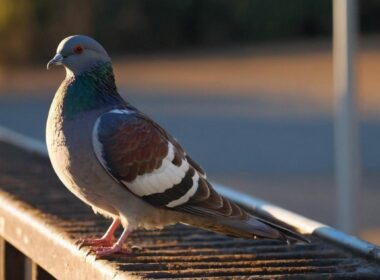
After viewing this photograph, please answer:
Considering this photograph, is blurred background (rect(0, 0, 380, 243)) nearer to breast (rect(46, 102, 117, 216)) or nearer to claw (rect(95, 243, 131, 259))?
breast (rect(46, 102, 117, 216))

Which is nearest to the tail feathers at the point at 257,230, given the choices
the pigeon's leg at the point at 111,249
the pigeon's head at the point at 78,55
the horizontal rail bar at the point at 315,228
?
the horizontal rail bar at the point at 315,228

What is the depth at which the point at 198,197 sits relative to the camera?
466 centimetres

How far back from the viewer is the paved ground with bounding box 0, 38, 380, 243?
13.3 metres

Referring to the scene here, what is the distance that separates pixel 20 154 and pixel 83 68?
2906mm

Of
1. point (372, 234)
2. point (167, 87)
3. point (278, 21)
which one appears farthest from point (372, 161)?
point (278, 21)

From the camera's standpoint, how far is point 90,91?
4742mm

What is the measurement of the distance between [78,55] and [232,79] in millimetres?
20656

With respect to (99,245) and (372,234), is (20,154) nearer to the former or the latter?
(99,245)

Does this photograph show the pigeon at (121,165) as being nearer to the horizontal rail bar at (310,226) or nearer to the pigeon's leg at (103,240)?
the pigeon's leg at (103,240)

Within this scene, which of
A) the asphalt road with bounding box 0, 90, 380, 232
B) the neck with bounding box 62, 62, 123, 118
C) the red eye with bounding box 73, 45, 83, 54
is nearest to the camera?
the neck with bounding box 62, 62, 123, 118

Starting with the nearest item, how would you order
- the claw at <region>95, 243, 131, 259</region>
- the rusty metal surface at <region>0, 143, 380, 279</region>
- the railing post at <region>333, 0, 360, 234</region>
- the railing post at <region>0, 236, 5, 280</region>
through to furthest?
1. the rusty metal surface at <region>0, 143, 380, 279</region>
2. the claw at <region>95, 243, 131, 259</region>
3. the railing post at <region>0, 236, 5, 280</region>
4. the railing post at <region>333, 0, 360, 234</region>

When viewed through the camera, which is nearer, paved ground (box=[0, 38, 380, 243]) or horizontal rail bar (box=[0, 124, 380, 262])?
horizontal rail bar (box=[0, 124, 380, 262])

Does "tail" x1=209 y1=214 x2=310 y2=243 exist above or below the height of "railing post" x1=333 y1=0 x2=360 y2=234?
above

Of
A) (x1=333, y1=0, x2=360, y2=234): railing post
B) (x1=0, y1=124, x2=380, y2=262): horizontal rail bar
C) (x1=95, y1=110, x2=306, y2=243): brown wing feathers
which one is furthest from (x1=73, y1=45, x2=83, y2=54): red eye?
(x1=333, y1=0, x2=360, y2=234): railing post
